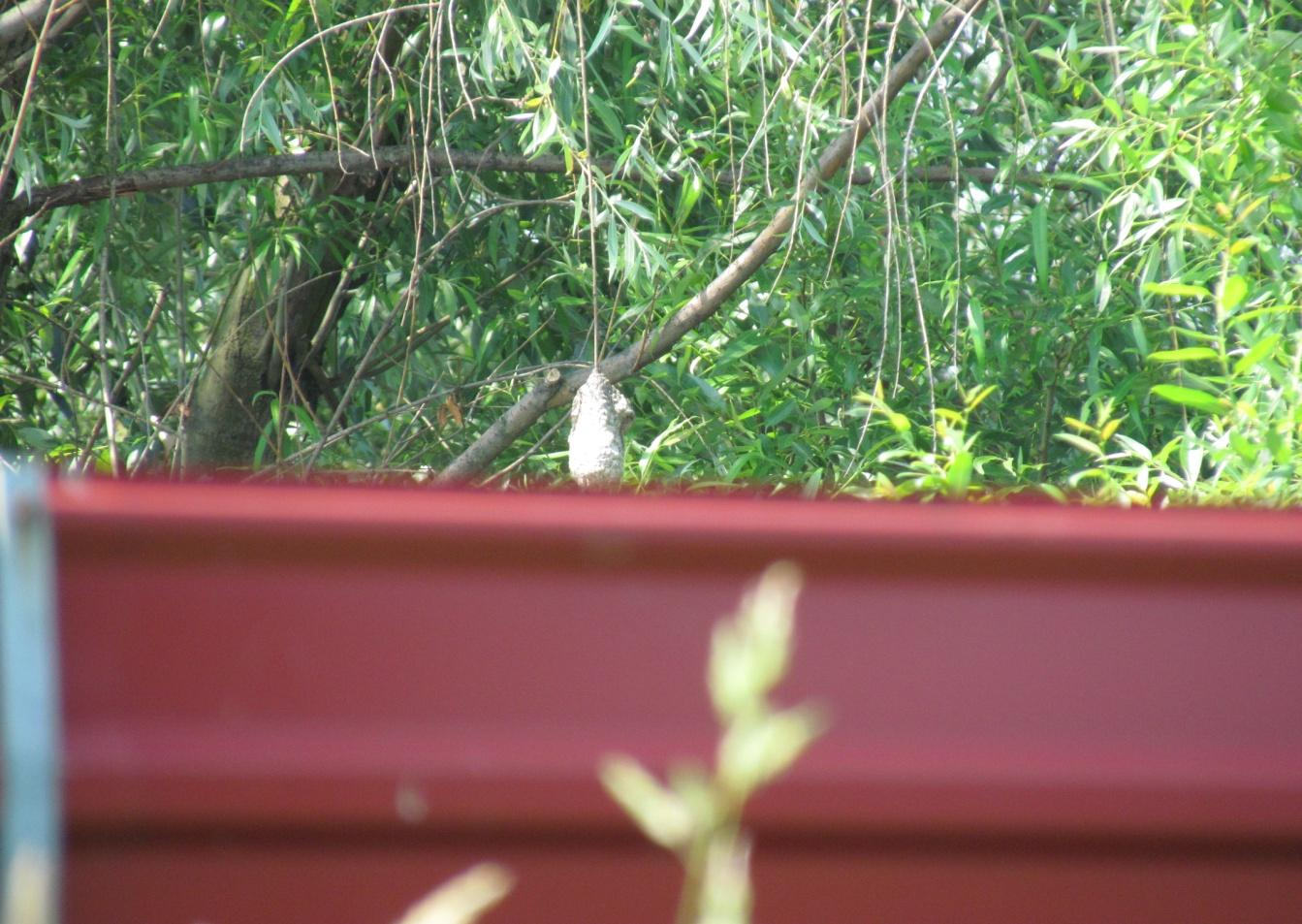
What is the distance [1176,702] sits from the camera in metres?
0.86

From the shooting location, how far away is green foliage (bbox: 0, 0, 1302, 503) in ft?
7.27

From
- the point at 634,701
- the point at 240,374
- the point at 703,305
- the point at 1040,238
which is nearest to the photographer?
the point at 634,701

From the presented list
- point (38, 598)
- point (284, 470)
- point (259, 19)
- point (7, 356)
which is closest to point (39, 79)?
point (259, 19)

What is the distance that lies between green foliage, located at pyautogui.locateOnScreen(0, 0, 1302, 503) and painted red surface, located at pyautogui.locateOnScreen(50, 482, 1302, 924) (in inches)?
34.5

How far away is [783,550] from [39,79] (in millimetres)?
2888

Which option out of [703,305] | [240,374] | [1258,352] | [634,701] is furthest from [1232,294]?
[240,374]

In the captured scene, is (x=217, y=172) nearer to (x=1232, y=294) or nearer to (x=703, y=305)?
(x=703, y=305)

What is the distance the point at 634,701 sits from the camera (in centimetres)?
84

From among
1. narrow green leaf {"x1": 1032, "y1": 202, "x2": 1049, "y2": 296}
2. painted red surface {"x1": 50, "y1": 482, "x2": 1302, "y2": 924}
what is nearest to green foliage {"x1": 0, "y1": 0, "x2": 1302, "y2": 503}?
narrow green leaf {"x1": 1032, "y1": 202, "x2": 1049, "y2": 296}

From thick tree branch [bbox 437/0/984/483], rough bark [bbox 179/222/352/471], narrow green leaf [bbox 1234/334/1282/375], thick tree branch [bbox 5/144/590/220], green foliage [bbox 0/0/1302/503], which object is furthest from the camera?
rough bark [bbox 179/222/352/471]

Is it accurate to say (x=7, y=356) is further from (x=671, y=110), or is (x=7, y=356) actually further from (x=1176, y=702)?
(x=1176, y=702)

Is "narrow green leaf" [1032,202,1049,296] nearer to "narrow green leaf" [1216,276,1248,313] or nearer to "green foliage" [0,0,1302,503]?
"green foliage" [0,0,1302,503]

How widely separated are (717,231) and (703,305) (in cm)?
33

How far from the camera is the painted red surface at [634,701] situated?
0.81 m
